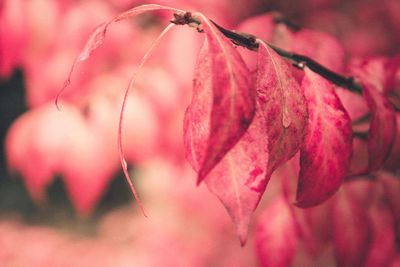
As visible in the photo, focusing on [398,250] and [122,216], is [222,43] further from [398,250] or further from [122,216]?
[122,216]

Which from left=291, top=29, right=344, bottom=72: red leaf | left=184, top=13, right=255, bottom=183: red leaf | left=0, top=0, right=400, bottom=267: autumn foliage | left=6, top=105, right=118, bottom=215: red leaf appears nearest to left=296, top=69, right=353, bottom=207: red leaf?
left=0, top=0, right=400, bottom=267: autumn foliage

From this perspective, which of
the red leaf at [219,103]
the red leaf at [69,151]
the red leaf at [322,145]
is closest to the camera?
the red leaf at [219,103]

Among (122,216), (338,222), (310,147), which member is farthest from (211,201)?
(122,216)

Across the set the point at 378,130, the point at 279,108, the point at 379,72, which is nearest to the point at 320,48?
the point at 379,72

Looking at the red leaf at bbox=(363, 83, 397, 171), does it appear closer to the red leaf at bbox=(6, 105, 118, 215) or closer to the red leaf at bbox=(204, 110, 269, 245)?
the red leaf at bbox=(204, 110, 269, 245)

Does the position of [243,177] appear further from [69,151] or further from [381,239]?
[69,151]

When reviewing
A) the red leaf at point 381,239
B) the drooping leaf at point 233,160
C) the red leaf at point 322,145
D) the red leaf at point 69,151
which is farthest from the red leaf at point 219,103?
the red leaf at point 69,151

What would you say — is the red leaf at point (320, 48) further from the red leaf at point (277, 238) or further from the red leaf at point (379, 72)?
the red leaf at point (277, 238)
